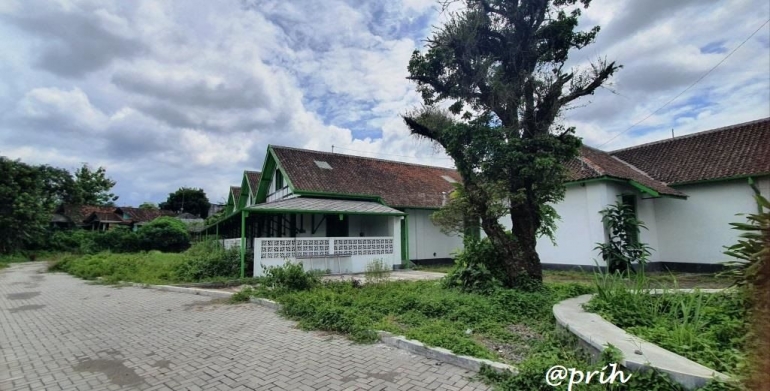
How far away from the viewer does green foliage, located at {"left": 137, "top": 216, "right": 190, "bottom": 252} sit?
24.8 m

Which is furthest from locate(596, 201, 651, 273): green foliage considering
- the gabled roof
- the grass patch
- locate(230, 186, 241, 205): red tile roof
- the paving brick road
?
the gabled roof

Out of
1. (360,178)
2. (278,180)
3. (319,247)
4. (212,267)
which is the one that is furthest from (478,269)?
(278,180)

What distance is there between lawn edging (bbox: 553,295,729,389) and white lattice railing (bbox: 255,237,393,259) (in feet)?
31.9

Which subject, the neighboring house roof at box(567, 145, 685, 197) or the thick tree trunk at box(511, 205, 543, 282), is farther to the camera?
the neighboring house roof at box(567, 145, 685, 197)

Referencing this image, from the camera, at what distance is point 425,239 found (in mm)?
17906

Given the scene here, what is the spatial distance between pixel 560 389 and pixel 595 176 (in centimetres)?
1043

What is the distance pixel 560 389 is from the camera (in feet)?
10.6

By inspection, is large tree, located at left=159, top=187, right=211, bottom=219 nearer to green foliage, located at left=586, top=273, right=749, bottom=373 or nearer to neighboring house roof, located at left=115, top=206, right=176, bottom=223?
neighboring house roof, located at left=115, top=206, right=176, bottom=223

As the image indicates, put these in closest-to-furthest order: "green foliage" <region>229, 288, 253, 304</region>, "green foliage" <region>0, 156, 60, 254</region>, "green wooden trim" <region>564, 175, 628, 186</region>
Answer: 1. "green foliage" <region>229, 288, 253, 304</region>
2. "green wooden trim" <region>564, 175, 628, 186</region>
3. "green foliage" <region>0, 156, 60, 254</region>

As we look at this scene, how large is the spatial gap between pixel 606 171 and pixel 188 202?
5995 centimetres

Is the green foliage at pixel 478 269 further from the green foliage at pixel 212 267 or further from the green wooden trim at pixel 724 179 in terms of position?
the green wooden trim at pixel 724 179

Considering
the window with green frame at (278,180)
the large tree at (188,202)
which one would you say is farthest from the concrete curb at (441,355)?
the large tree at (188,202)

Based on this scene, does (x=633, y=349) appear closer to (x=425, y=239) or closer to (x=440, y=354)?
(x=440, y=354)

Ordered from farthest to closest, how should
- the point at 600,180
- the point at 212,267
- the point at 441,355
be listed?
the point at 212,267
the point at 600,180
the point at 441,355
